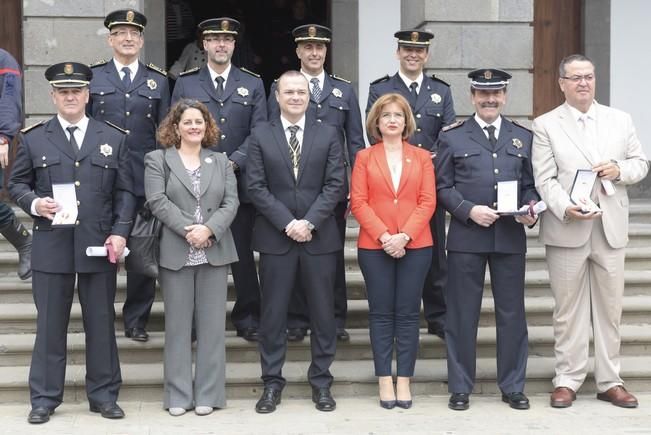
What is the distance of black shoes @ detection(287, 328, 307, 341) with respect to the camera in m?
7.18

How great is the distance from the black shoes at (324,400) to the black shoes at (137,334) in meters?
1.30

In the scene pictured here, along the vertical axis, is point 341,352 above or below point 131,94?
below

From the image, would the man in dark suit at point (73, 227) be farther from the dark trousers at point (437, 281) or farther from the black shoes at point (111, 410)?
the dark trousers at point (437, 281)

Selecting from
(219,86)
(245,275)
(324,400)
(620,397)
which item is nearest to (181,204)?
(245,275)

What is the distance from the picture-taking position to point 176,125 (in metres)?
6.36

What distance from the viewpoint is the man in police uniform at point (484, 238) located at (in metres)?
6.45

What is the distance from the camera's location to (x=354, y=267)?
8.25m

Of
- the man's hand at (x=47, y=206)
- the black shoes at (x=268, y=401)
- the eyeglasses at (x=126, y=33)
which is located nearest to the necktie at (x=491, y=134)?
the black shoes at (x=268, y=401)

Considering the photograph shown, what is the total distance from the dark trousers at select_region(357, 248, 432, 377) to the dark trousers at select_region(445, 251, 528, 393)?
233mm

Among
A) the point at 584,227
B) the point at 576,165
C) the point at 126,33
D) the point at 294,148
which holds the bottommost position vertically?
the point at 584,227

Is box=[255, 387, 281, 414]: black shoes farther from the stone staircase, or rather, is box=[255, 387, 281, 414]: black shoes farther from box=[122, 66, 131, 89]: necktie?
box=[122, 66, 131, 89]: necktie

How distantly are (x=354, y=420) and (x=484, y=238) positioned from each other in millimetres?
1346

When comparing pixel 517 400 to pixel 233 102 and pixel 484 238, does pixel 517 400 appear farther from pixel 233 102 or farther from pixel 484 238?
pixel 233 102

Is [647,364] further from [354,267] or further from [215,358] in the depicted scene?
[215,358]
